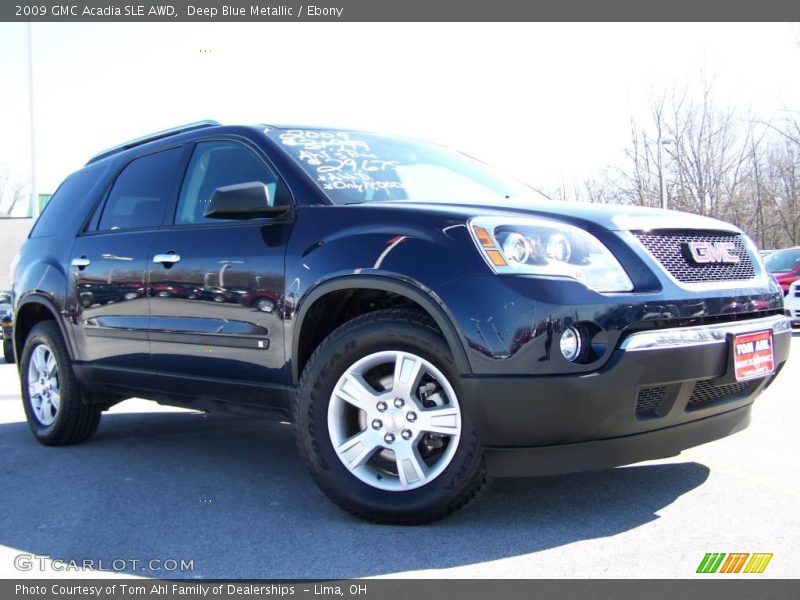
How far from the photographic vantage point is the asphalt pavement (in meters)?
2.94

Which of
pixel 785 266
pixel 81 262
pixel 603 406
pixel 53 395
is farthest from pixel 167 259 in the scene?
pixel 785 266

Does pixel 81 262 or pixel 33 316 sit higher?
pixel 81 262

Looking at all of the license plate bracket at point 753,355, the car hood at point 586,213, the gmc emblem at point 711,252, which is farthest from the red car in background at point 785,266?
the car hood at point 586,213

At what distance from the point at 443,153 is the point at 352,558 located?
265 cm

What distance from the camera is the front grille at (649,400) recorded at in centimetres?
307

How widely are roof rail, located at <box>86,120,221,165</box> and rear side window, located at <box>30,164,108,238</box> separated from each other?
0.12m

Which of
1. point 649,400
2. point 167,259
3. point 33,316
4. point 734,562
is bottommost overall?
point 33,316

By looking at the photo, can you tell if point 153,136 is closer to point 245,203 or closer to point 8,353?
point 245,203

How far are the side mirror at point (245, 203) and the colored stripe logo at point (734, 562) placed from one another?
2288 millimetres

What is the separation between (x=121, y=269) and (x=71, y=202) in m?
1.29

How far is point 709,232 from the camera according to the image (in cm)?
358

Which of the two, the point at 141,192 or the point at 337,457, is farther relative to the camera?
the point at 141,192

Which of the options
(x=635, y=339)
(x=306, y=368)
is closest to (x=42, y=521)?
(x=306, y=368)

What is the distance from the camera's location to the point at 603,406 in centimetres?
295
